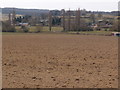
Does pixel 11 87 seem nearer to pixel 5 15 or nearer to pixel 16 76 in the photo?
pixel 16 76

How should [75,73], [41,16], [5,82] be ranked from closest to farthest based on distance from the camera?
1. [5,82]
2. [75,73]
3. [41,16]

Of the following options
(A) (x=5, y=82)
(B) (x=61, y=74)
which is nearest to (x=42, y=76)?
(B) (x=61, y=74)

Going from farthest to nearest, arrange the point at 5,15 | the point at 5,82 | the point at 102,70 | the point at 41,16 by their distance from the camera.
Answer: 1. the point at 41,16
2. the point at 5,15
3. the point at 102,70
4. the point at 5,82

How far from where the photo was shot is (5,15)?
596 ft

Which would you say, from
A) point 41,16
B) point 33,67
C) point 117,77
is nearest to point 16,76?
point 33,67

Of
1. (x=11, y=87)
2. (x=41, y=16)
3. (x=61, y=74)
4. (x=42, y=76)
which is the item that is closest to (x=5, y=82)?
(x=11, y=87)

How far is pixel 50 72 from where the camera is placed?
49.6 feet

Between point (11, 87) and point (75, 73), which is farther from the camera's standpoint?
point (75, 73)

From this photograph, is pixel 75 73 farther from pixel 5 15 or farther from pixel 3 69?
pixel 5 15

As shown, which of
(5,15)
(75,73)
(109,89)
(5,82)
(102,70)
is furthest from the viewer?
(5,15)

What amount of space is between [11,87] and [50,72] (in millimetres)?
3784

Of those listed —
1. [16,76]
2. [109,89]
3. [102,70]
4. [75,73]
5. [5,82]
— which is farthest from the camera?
[102,70]

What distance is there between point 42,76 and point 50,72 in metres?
1.19

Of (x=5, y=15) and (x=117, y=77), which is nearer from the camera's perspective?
(x=117, y=77)
